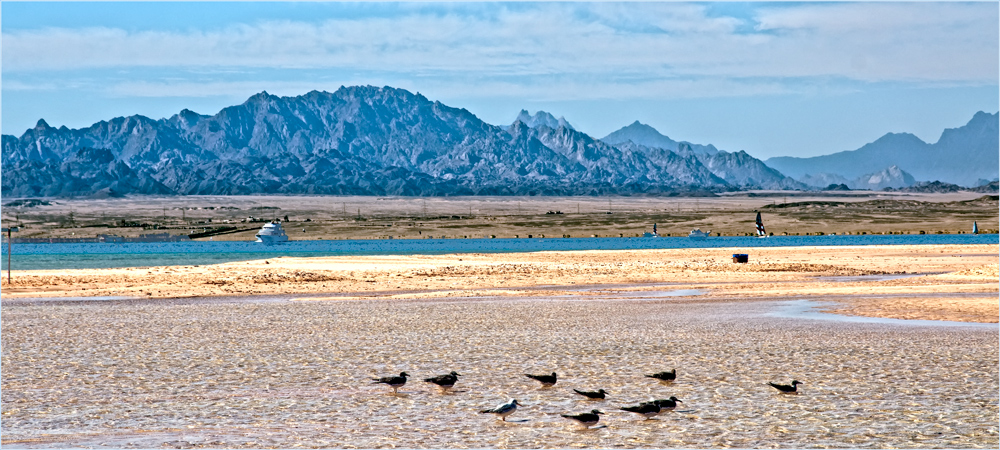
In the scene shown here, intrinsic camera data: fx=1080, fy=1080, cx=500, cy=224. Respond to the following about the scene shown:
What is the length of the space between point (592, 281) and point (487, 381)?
35.3m

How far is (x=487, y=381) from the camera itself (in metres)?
20.4

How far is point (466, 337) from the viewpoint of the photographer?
28062 millimetres

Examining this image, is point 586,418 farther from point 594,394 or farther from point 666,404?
point 594,394

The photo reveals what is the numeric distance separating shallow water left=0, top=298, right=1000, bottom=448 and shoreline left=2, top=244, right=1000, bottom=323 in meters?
10.1

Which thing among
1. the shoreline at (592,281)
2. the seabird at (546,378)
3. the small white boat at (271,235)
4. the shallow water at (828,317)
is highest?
the seabird at (546,378)

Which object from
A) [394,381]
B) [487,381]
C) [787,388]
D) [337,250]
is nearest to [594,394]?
[487,381]

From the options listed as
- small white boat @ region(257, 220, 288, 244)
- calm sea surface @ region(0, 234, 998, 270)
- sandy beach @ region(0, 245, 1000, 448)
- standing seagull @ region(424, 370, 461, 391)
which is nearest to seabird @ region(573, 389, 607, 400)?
sandy beach @ region(0, 245, 1000, 448)

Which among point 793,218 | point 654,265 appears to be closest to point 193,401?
point 654,265

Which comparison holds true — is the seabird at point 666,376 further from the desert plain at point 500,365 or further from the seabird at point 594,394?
the seabird at point 594,394

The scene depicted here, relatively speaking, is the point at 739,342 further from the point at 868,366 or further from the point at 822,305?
the point at 822,305

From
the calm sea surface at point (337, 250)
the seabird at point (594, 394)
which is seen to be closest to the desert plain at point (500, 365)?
the seabird at point (594, 394)

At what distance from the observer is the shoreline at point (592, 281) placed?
135ft

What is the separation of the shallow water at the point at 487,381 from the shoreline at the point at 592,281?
33.1 feet

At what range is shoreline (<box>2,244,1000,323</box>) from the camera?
41.1m
